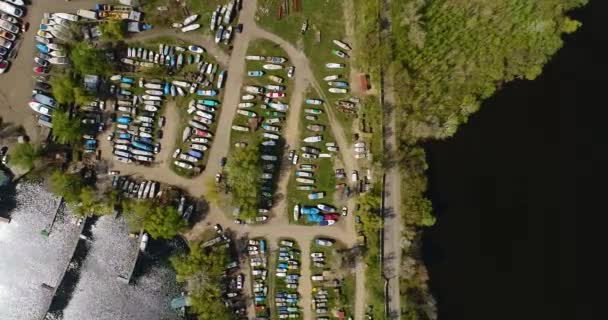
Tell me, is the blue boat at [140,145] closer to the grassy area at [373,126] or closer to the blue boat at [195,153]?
the blue boat at [195,153]

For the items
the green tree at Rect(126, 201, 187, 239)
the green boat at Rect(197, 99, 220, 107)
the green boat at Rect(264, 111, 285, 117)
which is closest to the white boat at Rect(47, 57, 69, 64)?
the green boat at Rect(197, 99, 220, 107)

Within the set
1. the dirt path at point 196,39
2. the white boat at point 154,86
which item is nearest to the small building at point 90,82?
the white boat at point 154,86

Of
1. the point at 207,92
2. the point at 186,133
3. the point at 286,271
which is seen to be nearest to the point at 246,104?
the point at 207,92

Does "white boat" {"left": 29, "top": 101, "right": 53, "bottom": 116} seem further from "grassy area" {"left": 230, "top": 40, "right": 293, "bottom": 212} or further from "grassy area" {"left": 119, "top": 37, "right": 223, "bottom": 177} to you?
"grassy area" {"left": 230, "top": 40, "right": 293, "bottom": 212}

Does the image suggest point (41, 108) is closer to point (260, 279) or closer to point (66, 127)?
point (66, 127)

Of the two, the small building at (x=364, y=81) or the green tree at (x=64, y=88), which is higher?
the small building at (x=364, y=81)

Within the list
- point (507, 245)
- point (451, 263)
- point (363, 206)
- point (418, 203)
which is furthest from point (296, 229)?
point (507, 245)

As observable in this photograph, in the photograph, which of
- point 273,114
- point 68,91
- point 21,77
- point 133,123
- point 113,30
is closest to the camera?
point 68,91
